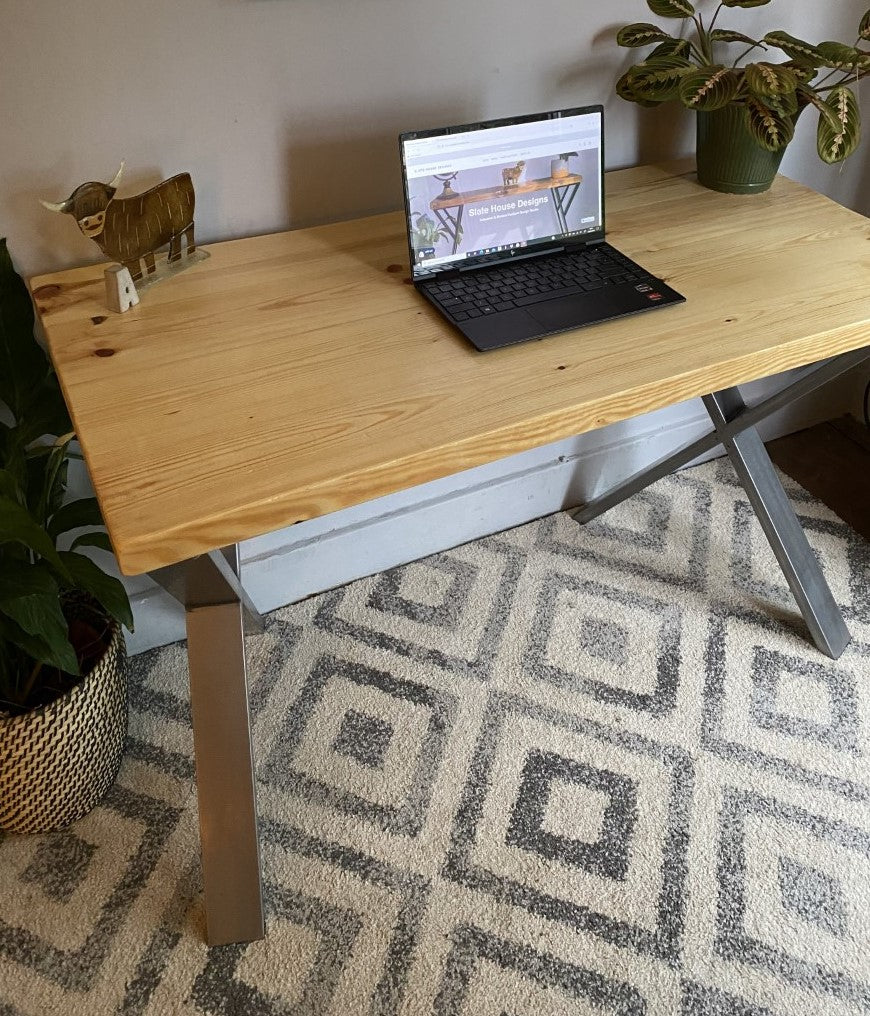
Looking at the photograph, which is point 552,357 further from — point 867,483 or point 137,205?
point 867,483

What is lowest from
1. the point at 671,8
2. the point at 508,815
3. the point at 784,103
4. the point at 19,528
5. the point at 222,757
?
the point at 508,815

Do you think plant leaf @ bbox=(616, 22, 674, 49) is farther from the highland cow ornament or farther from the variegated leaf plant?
the highland cow ornament

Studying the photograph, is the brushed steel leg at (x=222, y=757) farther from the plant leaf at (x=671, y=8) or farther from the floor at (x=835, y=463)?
the floor at (x=835, y=463)

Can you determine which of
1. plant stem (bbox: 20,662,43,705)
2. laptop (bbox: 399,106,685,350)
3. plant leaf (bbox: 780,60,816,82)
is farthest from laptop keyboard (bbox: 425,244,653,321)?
plant stem (bbox: 20,662,43,705)

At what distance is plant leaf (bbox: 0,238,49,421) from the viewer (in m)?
1.08

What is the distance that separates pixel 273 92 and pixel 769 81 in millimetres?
662

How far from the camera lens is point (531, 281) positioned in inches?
44.6

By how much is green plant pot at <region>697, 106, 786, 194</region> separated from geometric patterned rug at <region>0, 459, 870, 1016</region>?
73cm

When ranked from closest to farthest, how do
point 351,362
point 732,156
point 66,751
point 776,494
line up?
point 351,362 → point 66,751 → point 732,156 → point 776,494

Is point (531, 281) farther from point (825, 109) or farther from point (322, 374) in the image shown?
point (825, 109)

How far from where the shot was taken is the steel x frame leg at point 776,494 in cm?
144

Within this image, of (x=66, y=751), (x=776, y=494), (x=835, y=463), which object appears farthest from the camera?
(x=835, y=463)

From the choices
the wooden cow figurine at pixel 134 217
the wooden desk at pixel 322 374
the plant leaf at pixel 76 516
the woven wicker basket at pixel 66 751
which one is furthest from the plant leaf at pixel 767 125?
the woven wicker basket at pixel 66 751

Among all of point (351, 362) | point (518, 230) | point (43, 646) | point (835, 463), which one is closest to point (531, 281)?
point (518, 230)
